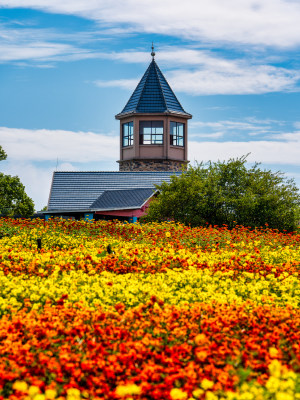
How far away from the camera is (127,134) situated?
42.1m

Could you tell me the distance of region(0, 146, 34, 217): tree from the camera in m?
36.3

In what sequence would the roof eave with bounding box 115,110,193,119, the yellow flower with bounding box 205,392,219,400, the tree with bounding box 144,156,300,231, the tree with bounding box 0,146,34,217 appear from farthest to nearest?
the roof eave with bounding box 115,110,193,119 < the tree with bounding box 0,146,34,217 < the tree with bounding box 144,156,300,231 < the yellow flower with bounding box 205,392,219,400

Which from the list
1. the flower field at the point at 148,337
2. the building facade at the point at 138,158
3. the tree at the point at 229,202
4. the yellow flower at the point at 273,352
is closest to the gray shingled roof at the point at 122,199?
the building facade at the point at 138,158

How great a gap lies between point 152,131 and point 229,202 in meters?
18.2

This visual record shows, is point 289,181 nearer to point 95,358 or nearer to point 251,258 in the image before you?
point 251,258

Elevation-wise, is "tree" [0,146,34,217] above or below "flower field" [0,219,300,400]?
above

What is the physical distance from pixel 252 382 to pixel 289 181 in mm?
22249

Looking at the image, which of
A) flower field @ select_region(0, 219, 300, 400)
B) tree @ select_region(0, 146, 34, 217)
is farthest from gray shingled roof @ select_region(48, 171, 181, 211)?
flower field @ select_region(0, 219, 300, 400)

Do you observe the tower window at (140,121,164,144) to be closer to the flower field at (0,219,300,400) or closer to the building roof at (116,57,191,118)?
the building roof at (116,57,191,118)

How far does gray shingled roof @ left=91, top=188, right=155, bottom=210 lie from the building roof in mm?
9671

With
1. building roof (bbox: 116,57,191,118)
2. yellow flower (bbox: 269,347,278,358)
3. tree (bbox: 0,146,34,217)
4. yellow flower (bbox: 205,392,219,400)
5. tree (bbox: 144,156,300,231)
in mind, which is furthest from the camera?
building roof (bbox: 116,57,191,118)

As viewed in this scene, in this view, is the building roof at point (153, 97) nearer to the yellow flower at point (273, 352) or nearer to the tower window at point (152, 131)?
the tower window at point (152, 131)

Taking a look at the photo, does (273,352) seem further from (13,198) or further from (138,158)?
(138,158)

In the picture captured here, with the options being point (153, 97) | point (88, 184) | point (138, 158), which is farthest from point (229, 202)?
point (153, 97)
